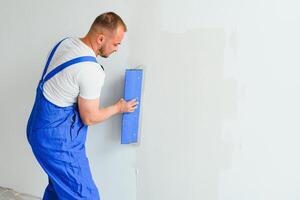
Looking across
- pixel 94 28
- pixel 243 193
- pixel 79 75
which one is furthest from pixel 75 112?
pixel 243 193

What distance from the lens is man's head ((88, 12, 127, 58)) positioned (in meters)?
1.64

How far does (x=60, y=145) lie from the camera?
5.76 ft

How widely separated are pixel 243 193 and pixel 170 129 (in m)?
0.49

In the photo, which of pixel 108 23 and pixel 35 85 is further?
pixel 35 85

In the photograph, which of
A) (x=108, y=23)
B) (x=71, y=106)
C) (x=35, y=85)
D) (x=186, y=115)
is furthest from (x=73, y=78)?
(x=35, y=85)

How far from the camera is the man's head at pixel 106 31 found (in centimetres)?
164

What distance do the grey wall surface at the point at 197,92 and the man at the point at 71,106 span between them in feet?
0.98

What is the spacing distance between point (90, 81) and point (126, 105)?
349 millimetres

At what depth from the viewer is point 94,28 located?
1674 millimetres

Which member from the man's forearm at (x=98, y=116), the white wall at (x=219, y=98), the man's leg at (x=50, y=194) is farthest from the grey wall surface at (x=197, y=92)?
the man's leg at (x=50, y=194)

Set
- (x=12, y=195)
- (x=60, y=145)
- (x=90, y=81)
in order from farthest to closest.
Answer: (x=12, y=195)
(x=60, y=145)
(x=90, y=81)

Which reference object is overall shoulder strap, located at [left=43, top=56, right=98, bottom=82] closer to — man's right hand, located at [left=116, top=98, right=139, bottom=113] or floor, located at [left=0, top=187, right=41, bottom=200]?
man's right hand, located at [left=116, top=98, right=139, bottom=113]

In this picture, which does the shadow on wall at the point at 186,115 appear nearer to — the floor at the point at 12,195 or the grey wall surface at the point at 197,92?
the grey wall surface at the point at 197,92

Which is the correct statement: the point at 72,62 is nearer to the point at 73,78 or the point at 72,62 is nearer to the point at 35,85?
the point at 73,78
